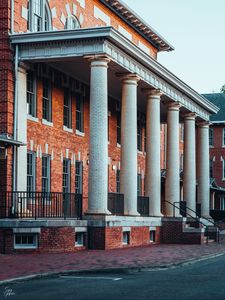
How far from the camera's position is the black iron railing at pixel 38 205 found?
27.5 meters

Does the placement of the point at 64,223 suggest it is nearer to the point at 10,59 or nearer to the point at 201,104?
the point at 10,59

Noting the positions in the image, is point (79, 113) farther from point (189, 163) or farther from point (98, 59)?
point (189, 163)

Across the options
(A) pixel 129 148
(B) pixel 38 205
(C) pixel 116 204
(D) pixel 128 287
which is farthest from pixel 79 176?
(D) pixel 128 287

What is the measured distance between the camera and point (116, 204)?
31.8 m

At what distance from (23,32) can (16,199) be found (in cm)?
687

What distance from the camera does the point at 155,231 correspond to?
35.3 meters

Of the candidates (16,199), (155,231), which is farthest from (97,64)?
(155,231)

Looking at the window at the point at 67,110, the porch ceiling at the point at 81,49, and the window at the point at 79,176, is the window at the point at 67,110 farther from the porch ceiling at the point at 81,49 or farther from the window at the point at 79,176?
the window at the point at 79,176

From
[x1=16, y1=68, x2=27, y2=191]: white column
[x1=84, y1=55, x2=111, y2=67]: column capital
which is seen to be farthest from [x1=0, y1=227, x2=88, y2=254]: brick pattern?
[x1=84, y1=55, x2=111, y2=67]: column capital

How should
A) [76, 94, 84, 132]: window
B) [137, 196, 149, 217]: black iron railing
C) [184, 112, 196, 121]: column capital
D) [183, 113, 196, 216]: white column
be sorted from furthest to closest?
[184, 112, 196, 121]: column capital → [183, 113, 196, 216]: white column → [137, 196, 149, 217]: black iron railing → [76, 94, 84, 132]: window

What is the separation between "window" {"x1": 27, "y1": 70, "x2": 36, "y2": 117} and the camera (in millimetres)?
30297

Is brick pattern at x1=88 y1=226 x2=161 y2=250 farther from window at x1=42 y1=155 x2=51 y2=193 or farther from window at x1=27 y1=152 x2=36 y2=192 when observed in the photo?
window at x1=42 y1=155 x2=51 y2=193

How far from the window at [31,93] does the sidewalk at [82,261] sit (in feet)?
23.8

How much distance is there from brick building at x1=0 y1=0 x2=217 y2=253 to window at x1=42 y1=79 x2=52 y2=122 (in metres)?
0.04
